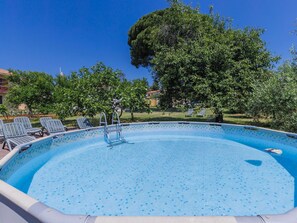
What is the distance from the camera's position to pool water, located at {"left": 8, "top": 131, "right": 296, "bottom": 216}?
152 inches

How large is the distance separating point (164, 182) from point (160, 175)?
0.48m

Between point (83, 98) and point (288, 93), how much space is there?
10888mm

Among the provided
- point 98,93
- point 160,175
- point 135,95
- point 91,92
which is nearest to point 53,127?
point 91,92

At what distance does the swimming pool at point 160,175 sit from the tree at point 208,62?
375cm

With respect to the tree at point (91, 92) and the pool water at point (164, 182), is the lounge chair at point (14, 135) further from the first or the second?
the tree at point (91, 92)

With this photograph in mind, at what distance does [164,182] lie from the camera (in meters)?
5.01

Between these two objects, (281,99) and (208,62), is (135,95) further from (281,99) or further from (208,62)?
(281,99)

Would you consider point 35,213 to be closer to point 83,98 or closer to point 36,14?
point 83,98

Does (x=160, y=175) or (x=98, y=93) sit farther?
(x=98, y=93)

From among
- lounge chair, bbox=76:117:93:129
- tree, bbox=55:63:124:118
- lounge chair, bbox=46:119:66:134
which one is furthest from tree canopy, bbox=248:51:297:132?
lounge chair, bbox=46:119:66:134

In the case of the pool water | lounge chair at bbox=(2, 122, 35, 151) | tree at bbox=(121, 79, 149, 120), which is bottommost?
the pool water

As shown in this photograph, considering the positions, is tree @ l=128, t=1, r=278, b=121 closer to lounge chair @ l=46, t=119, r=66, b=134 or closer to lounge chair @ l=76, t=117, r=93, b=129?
lounge chair @ l=76, t=117, r=93, b=129

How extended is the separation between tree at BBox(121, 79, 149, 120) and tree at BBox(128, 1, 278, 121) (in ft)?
5.77

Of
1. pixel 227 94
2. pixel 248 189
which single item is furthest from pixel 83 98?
pixel 248 189
